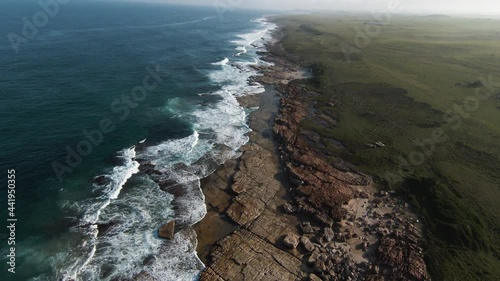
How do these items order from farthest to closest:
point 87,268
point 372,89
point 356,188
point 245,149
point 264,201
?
point 372,89
point 245,149
point 356,188
point 264,201
point 87,268

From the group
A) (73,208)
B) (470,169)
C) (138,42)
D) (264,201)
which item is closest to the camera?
(73,208)

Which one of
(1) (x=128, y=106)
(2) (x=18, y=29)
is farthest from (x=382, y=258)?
(2) (x=18, y=29)

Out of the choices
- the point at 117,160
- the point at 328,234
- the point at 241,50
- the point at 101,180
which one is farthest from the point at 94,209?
the point at 241,50

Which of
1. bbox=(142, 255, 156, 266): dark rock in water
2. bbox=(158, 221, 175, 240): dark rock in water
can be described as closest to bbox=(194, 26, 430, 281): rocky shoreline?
bbox=(158, 221, 175, 240): dark rock in water

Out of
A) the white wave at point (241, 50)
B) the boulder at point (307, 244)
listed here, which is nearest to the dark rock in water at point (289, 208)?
the boulder at point (307, 244)

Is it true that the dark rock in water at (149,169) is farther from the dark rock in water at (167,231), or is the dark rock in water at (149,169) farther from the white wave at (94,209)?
the dark rock in water at (167,231)

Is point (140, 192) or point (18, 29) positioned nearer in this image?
point (140, 192)

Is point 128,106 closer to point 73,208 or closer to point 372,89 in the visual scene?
point 73,208

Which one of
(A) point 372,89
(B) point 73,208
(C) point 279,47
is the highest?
(B) point 73,208

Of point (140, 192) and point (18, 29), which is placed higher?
point (140, 192)
